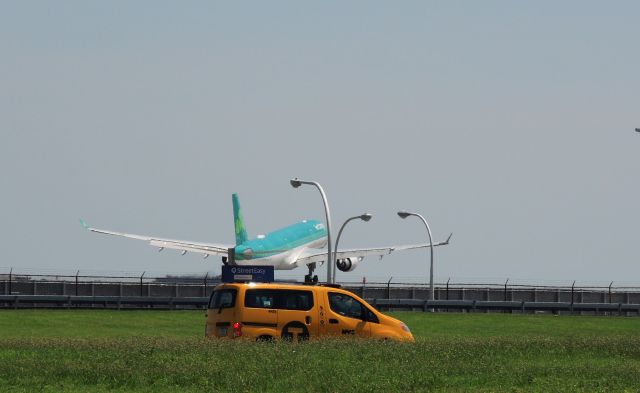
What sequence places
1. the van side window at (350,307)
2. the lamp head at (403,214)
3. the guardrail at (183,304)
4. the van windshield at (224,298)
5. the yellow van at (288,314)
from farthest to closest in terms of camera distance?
1. the lamp head at (403,214)
2. the guardrail at (183,304)
3. the van side window at (350,307)
4. the van windshield at (224,298)
5. the yellow van at (288,314)

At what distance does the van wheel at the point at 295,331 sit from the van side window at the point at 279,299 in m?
0.39

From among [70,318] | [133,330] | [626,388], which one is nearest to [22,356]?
[626,388]

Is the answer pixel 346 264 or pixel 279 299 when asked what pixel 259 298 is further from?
pixel 346 264

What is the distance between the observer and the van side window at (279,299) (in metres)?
29.4

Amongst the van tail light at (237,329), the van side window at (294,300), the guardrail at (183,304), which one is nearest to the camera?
the van tail light at (237,329)

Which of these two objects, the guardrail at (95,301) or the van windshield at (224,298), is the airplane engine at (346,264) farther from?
the van windshield at (224,298)

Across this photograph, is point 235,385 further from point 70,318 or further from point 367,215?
A: point 367,215

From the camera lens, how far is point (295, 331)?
29.9 m

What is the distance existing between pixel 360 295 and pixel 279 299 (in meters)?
43.9

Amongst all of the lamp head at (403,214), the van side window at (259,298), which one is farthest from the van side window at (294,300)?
the lamp head at (403,214)

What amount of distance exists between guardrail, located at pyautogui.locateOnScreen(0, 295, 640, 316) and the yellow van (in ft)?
94.3

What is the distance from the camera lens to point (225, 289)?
98.0ft

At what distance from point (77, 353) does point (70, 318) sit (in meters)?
25.8

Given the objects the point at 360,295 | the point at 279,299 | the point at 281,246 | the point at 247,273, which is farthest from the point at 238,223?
the point at 279,299
